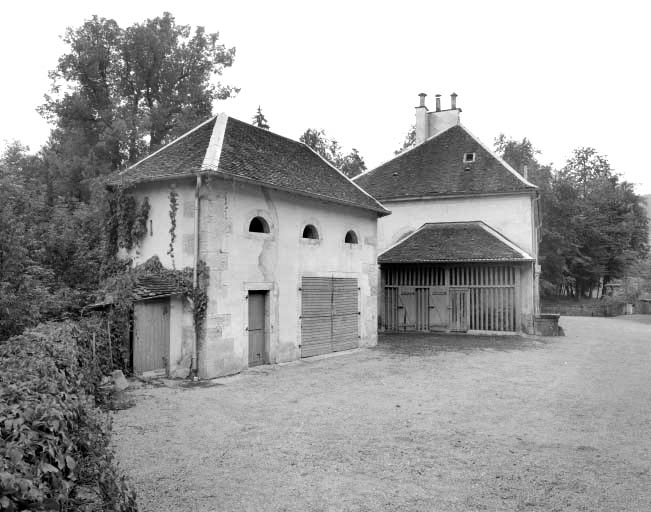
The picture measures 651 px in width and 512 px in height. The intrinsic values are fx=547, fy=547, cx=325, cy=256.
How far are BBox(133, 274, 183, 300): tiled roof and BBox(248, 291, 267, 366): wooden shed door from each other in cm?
212

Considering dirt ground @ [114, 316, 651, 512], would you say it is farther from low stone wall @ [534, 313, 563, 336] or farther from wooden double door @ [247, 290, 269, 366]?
low stone wall @ [534, 313, 563, 336]

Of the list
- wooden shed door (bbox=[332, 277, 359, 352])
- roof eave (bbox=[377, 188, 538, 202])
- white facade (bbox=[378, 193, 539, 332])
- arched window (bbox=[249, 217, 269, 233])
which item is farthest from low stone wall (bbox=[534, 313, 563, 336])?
arched window (bbox=[249, 217, 269, 233])

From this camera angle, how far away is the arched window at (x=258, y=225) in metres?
13.9

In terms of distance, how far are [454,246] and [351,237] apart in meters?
6.11

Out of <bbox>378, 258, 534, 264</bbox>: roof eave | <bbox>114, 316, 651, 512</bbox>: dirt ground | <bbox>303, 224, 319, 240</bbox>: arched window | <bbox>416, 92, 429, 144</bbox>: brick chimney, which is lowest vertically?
<bbox>114, 316, 651, 512</bbox>: dirt ground

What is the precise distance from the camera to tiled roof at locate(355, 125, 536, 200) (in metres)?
23.0

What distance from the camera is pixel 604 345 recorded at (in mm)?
19156

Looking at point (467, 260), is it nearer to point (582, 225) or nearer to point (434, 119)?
point (434, 119)

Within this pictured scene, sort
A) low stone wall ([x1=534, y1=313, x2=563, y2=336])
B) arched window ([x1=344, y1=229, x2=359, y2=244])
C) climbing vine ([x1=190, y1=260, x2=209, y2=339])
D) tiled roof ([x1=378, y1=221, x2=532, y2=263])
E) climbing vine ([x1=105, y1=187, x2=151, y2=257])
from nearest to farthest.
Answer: climbing vine ([x1=190, y1=260, x2=209, y2=339])
climbing vine ([x1=105, y1=187, x2=151, y2=257])
arched window ([x1=344, y1=229, x2=359, y2=244])
tiled roof ([x1=378, y1=221, x2=532, y2=263])
low stone wall ([x1=534, y1=313, x2=563, y2=336])

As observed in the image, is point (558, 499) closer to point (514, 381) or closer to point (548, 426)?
point (548, 426)

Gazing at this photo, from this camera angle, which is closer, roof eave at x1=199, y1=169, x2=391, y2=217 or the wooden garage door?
roof eave at x1=199, y1=169, x2=391, y2=217

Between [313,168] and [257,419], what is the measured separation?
10.1 metres

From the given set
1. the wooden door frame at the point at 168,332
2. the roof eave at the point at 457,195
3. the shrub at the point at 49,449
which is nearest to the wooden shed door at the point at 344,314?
the wooden door frame at the point at 168,332

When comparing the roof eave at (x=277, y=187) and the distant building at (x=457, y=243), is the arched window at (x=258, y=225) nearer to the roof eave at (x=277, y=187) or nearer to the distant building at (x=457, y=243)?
the roof eave at (x=277, y=187)
